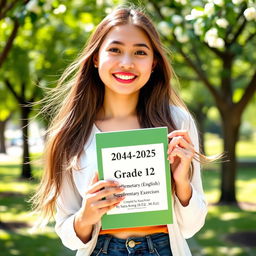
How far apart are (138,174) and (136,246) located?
0.32 metres

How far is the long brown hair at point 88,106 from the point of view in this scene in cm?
265

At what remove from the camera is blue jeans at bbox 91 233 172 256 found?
2.38 meters

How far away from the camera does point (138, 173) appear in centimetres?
234

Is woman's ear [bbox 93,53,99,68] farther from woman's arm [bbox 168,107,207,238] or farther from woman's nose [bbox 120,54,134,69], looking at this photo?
woman's arm [bbox 168,107,207,238]

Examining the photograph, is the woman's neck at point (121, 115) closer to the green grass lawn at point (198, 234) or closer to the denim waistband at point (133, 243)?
the denim waistband at point (133, 243)

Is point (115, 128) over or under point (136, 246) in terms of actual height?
over

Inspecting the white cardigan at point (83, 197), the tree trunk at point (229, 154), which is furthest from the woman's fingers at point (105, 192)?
the tree trunk at point (229, 154)

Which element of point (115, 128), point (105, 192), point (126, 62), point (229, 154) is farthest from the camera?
point (229, 154)

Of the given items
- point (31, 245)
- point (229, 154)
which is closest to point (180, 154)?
point (31, 245)

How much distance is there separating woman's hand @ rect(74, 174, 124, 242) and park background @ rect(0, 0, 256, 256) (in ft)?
2.55

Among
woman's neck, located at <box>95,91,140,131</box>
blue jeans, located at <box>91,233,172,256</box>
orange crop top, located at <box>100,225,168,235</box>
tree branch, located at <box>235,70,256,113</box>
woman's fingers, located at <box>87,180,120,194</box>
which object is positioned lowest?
tree branch, located at <box>235,70,256,113</box>

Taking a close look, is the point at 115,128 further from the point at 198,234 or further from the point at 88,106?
the point at 198,234

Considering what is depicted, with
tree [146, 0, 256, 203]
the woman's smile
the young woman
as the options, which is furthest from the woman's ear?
tree [146, 0, 256, 203]

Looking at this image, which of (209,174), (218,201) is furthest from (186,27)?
(209,174)
